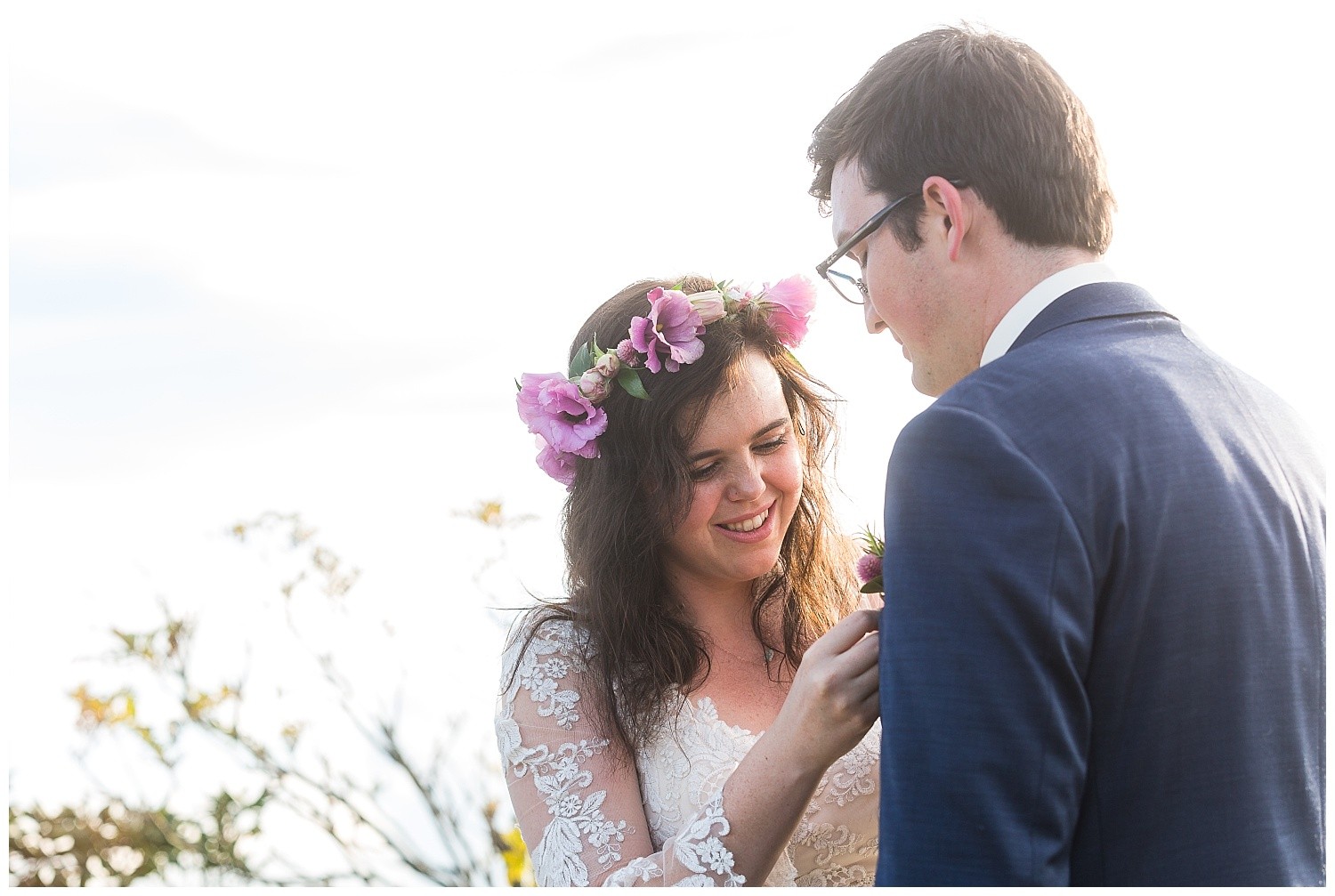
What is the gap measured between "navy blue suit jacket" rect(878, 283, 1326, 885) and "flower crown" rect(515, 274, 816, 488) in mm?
1314

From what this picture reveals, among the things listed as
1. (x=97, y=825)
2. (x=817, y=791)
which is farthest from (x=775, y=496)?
(x=97, y=825)

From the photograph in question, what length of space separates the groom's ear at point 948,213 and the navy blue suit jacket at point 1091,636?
393mm

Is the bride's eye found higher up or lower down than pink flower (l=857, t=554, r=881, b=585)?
higher up

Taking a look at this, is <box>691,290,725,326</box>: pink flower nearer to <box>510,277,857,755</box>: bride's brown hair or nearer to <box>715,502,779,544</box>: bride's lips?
<box>510,277,857,755</box>: bride's brown hair

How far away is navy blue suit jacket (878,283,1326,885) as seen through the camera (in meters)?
1.39

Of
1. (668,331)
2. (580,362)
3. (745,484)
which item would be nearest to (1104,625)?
(745,484)

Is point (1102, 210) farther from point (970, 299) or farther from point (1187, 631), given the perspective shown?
point (1187, 631)

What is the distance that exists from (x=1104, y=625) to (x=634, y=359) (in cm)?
156

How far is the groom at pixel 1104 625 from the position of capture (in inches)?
54.6

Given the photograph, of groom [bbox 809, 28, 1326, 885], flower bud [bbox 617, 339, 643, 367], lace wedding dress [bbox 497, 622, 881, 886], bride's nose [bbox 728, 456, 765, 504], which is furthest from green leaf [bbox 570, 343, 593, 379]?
groom [bbox 809, 28, 1326, 885]

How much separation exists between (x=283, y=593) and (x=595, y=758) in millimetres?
1745

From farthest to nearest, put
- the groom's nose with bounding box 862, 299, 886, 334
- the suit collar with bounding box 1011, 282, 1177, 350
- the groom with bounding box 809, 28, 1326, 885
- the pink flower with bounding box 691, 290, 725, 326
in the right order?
the pink flower with bounding box 691, 290, 725, 326, the groom's nose with bounding box 862, 299, 886, 334, the suit collar with bounding box 1011, 282, 1177, 350, the groom with bounding box 809, 28, 1326, 885

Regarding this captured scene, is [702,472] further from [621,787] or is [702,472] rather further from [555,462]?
[621,787]

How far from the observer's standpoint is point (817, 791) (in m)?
2.69
